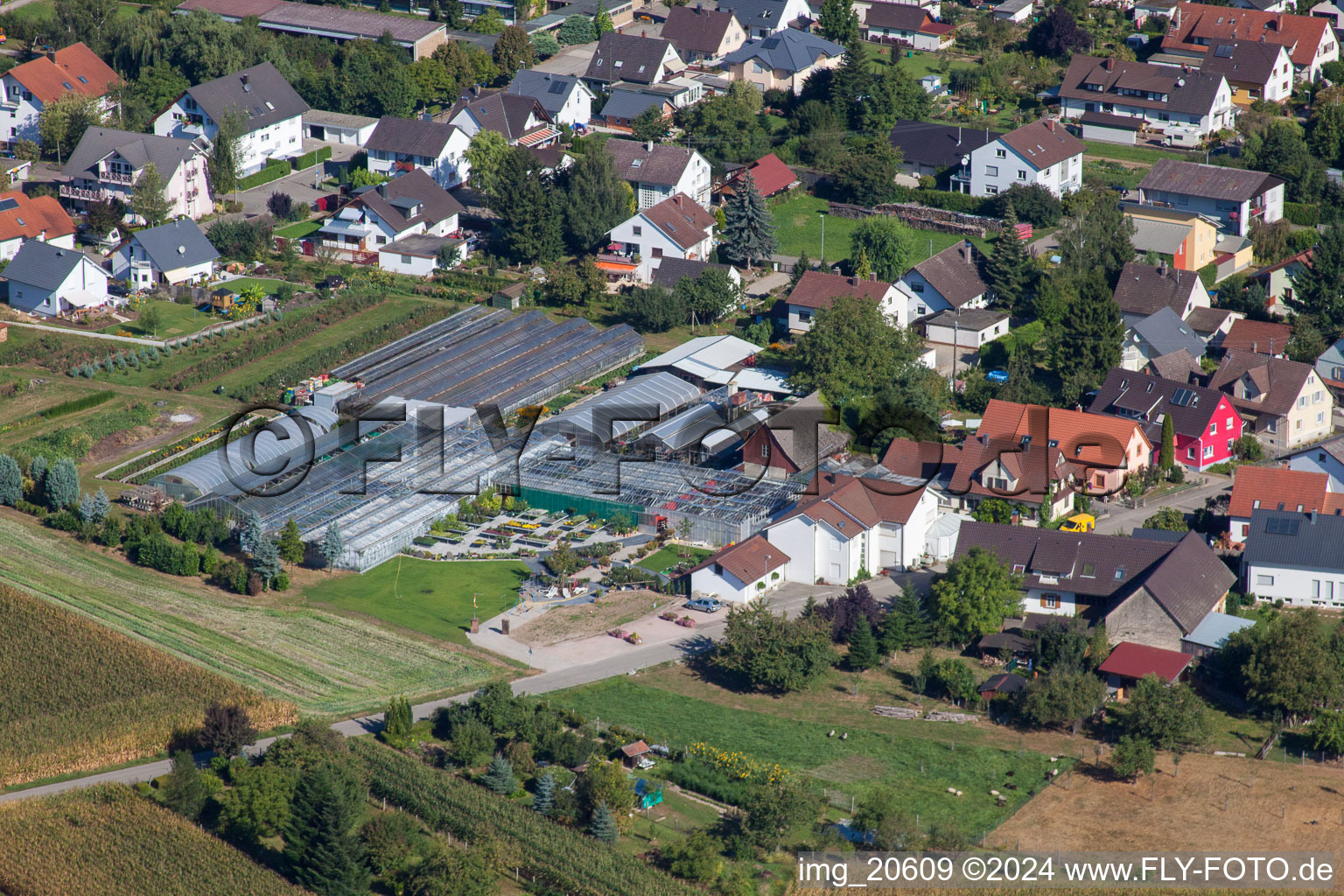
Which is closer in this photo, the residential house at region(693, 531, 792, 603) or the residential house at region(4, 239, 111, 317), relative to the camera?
the residential house at region(693, 531, 792, 603)

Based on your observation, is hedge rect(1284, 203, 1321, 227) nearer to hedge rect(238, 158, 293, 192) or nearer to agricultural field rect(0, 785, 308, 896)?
hedge rect(238, 158, 293, 192)

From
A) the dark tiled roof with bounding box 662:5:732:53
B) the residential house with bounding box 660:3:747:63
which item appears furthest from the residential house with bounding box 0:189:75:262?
the dark tiled roof with bounding box 662:5:732:53

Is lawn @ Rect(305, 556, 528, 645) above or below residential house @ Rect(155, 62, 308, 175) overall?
below

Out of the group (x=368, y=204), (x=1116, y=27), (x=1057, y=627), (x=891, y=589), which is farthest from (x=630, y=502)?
(x=1116, y=27)

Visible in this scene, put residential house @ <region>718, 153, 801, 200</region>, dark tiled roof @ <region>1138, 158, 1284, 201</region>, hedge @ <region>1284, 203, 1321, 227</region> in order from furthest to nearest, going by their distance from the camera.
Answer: residential house @ <region>718, 153, 801, 200</region>
hedge @ <region>1284, 203, 1321, 227</region>
dark tiled roof @ <region>1138, 158, 1284, 201</region>

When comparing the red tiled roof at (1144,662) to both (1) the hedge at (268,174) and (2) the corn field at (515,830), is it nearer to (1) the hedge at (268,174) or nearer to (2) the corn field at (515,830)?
(2) the corn field at (515,830)

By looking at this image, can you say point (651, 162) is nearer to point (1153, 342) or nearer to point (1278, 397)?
point (1153, 342)

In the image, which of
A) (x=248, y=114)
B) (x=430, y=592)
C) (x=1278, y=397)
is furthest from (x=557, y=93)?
(x=430, y=592)
